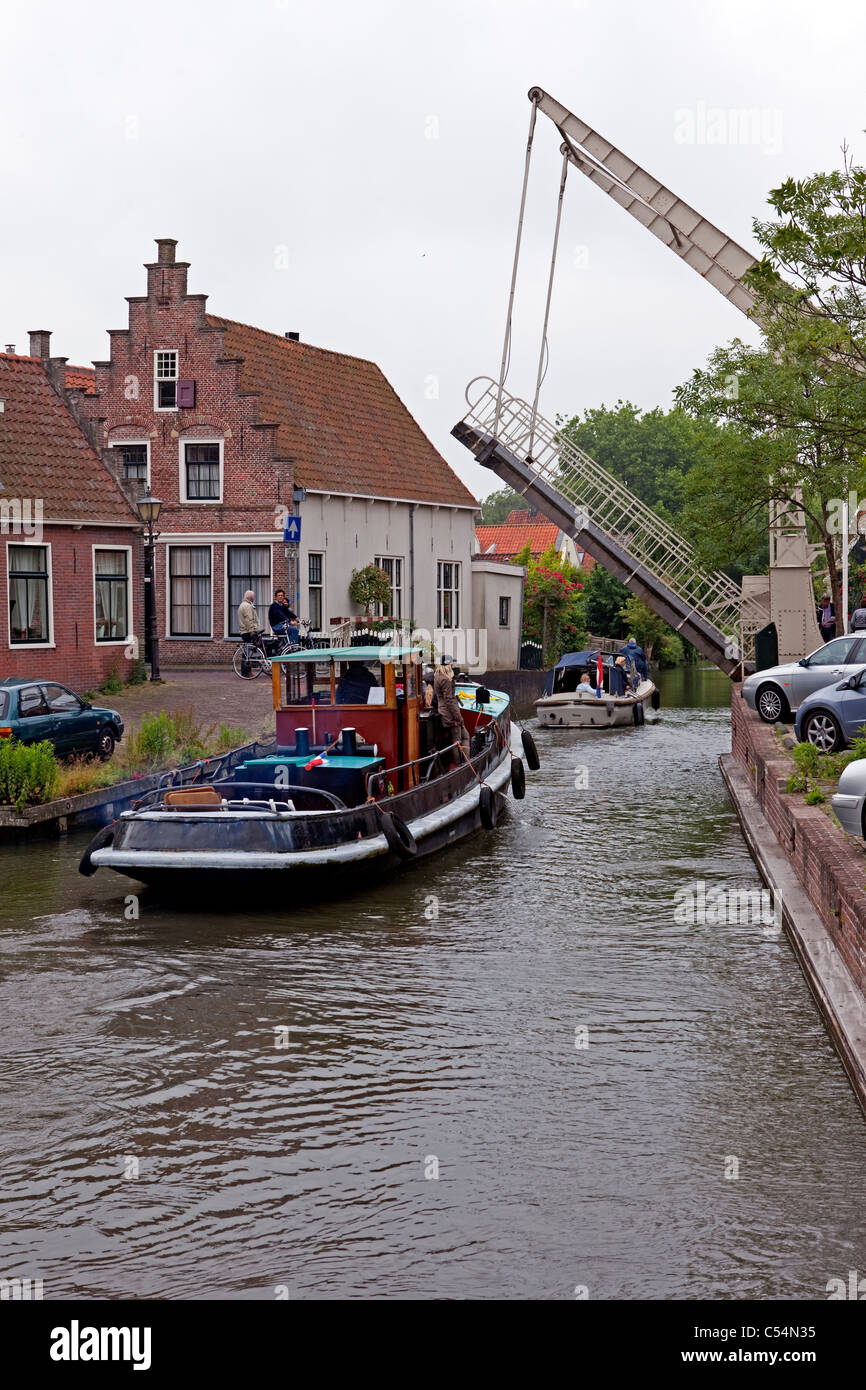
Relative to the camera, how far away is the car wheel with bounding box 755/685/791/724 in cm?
2112

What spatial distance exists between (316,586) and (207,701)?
28.0 ft

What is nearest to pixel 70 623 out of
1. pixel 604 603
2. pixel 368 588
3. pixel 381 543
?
pixel 368 588

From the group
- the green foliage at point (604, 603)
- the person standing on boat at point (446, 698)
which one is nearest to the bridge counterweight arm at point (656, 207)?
the person standing on boat at point (446, 698)

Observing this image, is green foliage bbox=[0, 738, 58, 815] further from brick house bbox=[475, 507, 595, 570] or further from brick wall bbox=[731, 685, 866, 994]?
brick house bbox=[475, 507, 595, 570]

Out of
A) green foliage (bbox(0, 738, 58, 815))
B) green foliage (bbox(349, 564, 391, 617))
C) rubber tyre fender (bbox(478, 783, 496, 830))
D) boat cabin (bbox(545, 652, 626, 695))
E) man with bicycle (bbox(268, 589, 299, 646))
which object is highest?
green foliage (bbox(349, 564, 391, 617))

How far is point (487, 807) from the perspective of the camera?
56.3ft

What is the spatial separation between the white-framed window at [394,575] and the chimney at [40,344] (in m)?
11.0

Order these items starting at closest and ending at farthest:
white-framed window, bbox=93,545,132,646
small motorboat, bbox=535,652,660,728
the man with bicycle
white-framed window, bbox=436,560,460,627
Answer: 1. white-framed window, bbox=93,545,132,646
2. the man with bicycle
3. small motorboat, bbox=535,652,660,728
4. white-framed window, bbox=436,560,460,627

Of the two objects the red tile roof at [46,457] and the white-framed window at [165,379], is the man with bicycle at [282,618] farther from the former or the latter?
the white-framed window at [165,379]

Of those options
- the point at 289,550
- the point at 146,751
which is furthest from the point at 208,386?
the point at 146,751

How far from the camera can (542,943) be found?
12.1 meters

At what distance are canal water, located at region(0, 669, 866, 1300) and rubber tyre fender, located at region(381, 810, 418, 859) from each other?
1.48 feet

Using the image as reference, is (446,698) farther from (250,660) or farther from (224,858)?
(250,660)

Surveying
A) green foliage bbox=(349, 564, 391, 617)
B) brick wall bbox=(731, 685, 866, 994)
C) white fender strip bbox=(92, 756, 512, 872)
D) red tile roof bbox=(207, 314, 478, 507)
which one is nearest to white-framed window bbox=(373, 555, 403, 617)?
green foliage bbox=(349, 564, 391, 617)
